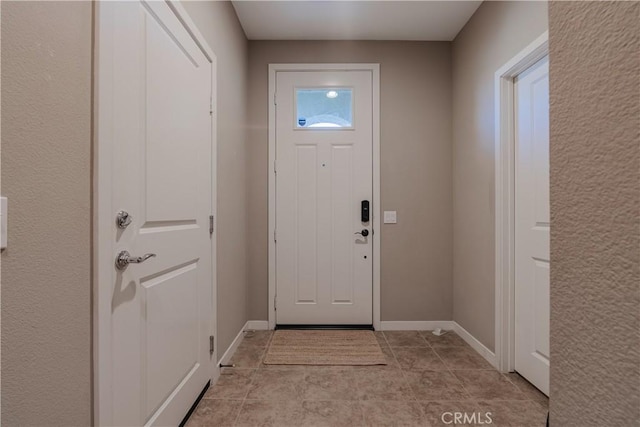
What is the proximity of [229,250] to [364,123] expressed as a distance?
168 centimetres

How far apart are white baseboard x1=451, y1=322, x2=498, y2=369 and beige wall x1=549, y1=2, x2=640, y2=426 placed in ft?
6.63

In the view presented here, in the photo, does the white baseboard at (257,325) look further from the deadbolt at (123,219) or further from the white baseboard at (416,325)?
the deadbolt at (123,219)

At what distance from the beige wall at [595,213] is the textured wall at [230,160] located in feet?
5.99

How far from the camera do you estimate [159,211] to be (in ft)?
4.42

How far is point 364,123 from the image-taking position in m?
2.93

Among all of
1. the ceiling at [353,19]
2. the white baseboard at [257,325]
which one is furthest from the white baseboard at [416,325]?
the ceiling at [353,19]

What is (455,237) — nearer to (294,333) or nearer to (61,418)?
(294,333)

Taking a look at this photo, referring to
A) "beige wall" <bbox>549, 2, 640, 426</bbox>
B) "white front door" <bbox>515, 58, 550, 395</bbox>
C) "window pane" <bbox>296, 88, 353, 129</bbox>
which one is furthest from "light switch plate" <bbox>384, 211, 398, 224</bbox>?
"beige wall" <bbox>549, 2, 640, 426</bbox>

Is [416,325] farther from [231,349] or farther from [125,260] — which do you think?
[125,260]

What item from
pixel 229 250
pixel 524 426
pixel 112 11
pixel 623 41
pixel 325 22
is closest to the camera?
pixel 623 41

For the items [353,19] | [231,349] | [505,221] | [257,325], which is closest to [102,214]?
[231,349]

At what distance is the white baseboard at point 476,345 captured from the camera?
7.34ft

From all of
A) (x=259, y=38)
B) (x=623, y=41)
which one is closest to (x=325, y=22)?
(x=259, y=38)

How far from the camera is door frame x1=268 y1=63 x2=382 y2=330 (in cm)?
291
